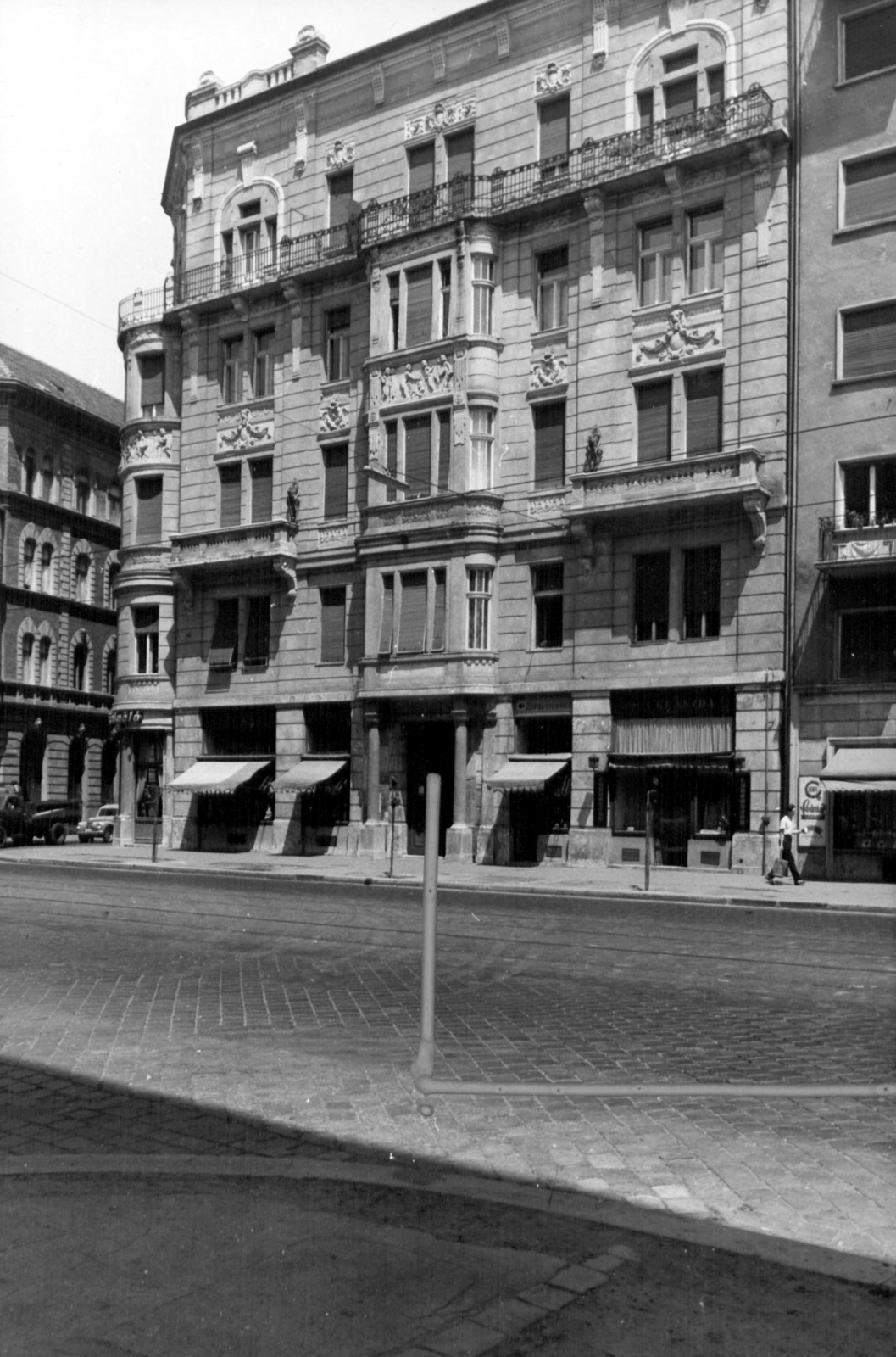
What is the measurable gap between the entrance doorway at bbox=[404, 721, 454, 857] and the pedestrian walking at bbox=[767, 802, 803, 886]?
31.4ft

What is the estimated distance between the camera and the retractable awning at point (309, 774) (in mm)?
34344

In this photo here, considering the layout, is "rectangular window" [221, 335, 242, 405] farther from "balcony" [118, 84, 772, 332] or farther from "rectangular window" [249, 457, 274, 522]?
"rectangular window" [249, 457, 274, 522]

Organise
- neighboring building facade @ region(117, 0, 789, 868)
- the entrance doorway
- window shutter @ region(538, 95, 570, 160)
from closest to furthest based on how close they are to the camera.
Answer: neighboring building facade @ region(117, 0, 789, 868) → window shutter @ region(538, 95, 570, 160) → the entrance doorway

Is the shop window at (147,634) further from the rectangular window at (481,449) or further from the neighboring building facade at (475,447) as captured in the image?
the rectangular window at (481,449)

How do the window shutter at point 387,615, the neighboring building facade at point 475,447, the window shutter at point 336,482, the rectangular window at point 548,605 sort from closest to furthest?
the neighboring building facade at point 475,447 → the rectangular window at point 548,605 → the window shutter at point 387,615 → the window shutter at point 336,482

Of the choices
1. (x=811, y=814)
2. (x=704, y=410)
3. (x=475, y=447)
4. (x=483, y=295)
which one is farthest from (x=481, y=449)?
(x=811, y=814)

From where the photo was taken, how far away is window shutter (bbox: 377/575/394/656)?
33.4m

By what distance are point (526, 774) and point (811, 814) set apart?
6.91m

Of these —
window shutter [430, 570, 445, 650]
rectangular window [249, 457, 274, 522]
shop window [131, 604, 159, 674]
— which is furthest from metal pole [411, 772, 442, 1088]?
shop window [131, 604, 159, 674]

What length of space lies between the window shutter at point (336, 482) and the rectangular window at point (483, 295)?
5.46m

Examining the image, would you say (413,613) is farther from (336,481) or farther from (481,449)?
(336,481)

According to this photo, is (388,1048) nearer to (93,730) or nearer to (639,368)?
(639,368)

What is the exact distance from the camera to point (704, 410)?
2948cm

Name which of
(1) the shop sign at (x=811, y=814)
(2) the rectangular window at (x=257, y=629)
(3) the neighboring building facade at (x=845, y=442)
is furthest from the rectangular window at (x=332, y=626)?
(1) the shop sign at (x=811, y=814)
